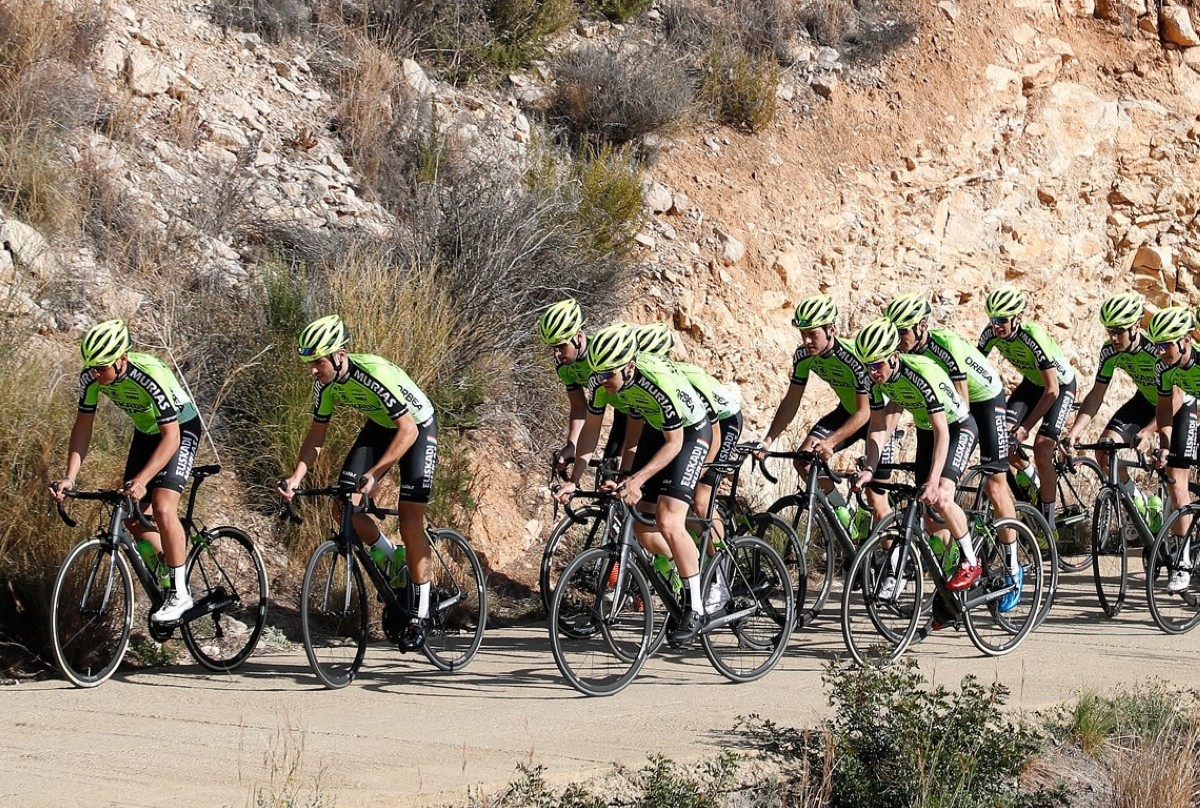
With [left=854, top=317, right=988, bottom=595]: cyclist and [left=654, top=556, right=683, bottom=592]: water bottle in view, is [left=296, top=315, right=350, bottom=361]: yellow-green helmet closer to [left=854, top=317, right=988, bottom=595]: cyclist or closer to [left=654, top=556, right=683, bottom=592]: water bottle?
[left=654, top=556, right=683, bottom=592]: water bottle

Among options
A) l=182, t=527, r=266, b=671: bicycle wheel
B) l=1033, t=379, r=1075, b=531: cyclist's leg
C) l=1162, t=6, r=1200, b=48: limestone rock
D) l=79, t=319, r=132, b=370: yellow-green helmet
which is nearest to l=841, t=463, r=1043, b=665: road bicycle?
l=1033, t=379, r=1075, b=531: cyclist's leg

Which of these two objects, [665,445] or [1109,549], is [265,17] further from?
[1109,549]

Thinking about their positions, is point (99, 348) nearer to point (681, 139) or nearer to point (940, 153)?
point (681, 139)

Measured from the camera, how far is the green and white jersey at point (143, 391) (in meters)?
7.86

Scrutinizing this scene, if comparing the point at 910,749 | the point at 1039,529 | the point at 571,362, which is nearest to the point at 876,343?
the point at 571,362

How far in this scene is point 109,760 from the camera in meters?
6.11

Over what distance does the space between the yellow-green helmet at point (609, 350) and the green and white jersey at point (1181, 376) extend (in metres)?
5.25

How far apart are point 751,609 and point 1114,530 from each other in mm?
3851

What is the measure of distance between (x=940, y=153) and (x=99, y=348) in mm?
13283

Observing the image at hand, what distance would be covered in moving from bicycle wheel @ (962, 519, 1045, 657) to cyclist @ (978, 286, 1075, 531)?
190 cm

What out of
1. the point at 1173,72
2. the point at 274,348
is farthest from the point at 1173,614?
the point at 1173,72

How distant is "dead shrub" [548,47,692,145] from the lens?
16641 millimetres

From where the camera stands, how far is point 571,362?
9031mm

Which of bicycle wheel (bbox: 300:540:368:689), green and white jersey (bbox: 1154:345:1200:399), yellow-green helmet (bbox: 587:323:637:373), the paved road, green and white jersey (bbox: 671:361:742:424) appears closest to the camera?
the paved road
